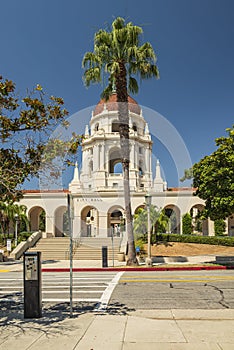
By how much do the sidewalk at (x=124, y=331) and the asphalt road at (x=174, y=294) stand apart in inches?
29.6

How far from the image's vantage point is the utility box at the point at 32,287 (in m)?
7.55

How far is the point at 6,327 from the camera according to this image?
6.81 meters

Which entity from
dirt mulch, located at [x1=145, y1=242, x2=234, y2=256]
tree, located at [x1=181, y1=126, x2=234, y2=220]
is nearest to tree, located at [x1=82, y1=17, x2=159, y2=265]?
tree, located at [x1=181, y1=126, x2=234, y2=220]

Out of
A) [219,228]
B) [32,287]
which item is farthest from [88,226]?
[32,287]

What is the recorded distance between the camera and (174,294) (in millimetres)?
10211

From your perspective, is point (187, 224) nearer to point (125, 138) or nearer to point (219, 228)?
point (219, 228)

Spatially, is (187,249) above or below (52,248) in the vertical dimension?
below

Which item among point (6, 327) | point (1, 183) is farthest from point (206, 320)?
point (1, 183)

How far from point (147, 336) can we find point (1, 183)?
4.21 m

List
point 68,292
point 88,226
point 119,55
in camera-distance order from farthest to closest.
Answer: point 88,226
point 119,55
point 68,292

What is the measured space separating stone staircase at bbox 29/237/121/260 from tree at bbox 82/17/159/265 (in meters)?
9.03

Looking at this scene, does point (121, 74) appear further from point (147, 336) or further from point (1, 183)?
point (147, 336)

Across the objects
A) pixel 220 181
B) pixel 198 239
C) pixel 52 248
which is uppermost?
pixel 220 181

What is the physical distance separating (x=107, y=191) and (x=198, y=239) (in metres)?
15.0
